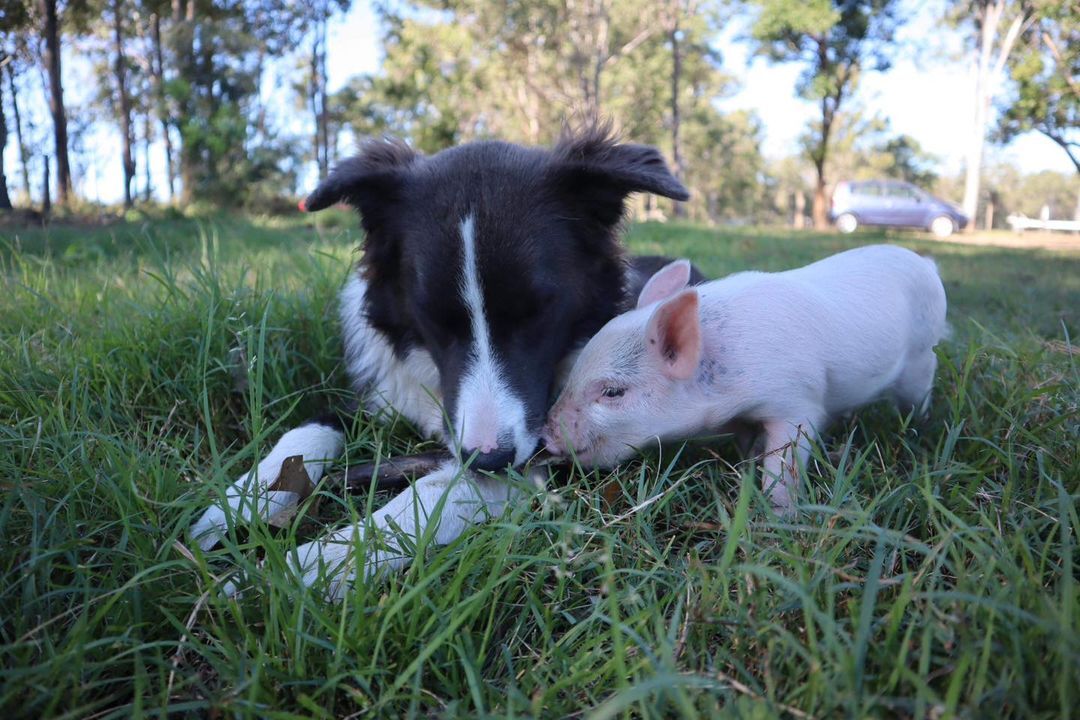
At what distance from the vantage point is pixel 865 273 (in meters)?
2.92

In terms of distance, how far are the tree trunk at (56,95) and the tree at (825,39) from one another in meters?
22.2

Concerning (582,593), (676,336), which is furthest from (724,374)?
(582,593)

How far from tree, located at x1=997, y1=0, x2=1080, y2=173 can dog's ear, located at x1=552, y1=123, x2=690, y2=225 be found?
2594cm

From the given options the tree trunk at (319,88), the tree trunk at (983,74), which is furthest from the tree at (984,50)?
the tree trunk at (319,88)

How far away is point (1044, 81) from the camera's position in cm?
2402

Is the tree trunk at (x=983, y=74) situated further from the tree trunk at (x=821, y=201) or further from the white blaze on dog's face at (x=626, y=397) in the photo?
the white blaze on dog's face at (x=626, y=397)

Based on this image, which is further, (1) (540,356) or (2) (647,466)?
(1) (540,356)

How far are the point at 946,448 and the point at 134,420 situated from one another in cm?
284

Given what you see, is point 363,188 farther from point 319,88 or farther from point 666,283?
point 319,88

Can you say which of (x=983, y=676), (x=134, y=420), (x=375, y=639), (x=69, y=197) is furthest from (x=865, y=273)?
(x=69, y=197)

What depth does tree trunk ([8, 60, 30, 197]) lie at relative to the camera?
27.6 feet

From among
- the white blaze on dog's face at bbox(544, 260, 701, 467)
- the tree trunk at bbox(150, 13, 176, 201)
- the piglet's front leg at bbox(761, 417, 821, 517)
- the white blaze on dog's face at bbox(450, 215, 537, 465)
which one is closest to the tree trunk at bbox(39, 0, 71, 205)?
the tree trunk at bbox(150, 13, 176, 201)

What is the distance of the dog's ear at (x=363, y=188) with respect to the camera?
261 cm

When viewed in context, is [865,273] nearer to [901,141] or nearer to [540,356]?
[540,356]
